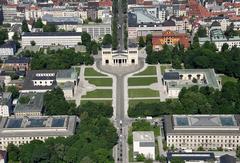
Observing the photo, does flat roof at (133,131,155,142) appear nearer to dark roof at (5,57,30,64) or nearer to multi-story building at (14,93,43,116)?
multi-story building at (14,93,43,116)

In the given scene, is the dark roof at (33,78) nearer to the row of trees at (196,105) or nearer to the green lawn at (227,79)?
the row of trees at (196,105)

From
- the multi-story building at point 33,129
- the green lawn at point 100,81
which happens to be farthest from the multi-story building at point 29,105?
the green lawn at point 100,81

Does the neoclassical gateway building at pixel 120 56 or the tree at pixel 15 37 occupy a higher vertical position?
the tree at pixel 15 37

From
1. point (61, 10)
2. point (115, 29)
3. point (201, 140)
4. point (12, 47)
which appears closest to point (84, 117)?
point (201, 140)

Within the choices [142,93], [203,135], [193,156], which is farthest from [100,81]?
[193,156]

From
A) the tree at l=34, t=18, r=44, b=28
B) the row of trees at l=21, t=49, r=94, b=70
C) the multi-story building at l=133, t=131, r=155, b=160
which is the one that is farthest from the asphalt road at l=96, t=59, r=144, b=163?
the tree at l=34, t=18, r=44, b=28

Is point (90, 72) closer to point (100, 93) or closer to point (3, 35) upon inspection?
point (100, 93)

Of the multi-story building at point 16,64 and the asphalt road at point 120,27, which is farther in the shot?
the asphalt road at point 120,27
